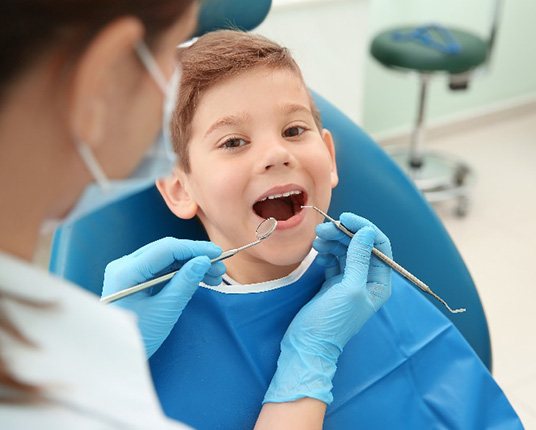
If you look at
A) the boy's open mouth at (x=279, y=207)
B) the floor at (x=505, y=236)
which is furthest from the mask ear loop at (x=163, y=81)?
the floor at (x=505, y=236)

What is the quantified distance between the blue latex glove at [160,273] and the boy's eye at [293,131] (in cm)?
25

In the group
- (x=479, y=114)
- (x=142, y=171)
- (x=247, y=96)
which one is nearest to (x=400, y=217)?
(x=247, y=96)

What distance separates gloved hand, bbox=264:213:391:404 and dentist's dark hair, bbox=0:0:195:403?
626 mm

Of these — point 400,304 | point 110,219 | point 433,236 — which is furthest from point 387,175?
point 110,219

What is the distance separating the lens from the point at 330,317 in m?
1.23

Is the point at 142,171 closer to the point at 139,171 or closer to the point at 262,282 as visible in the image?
the point at 139,171

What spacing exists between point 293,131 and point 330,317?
33cm

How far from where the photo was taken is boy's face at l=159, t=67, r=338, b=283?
1.25 meters

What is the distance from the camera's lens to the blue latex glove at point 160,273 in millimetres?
1173

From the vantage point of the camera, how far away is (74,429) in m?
0.62

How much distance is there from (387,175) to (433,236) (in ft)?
0.52

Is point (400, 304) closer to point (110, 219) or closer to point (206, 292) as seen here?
point (206, 292)

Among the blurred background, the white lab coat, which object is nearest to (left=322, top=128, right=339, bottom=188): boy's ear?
the white lab coat

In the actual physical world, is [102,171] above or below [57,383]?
above
